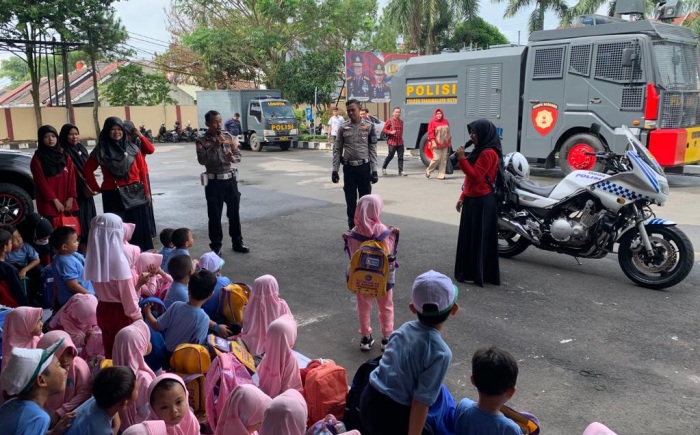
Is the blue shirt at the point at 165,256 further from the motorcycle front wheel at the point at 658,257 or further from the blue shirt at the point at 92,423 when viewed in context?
the motorcycle front wheel at the point at 658,257

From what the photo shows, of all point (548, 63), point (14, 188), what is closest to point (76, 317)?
A: point (14, 188)

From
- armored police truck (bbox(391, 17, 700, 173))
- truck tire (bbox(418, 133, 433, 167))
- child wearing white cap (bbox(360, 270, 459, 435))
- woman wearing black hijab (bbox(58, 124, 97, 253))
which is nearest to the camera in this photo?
child wearing white cap (bbox(360, 270, 459, 435))

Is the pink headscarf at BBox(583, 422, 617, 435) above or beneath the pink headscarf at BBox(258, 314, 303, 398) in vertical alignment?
above

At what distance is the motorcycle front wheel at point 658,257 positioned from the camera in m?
5.45

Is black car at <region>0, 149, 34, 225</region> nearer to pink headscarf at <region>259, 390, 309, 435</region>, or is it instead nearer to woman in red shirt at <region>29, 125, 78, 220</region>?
woman in red shirt at <region>29, 125, 78, 220</region>

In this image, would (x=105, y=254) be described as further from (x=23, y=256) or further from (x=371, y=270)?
(x=23, y=256)

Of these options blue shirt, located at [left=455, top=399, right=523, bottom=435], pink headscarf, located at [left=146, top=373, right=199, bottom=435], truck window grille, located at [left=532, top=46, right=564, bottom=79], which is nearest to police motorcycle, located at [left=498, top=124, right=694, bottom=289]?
blue shirt, located at [left=455, top=399, right=523, bottom=435]

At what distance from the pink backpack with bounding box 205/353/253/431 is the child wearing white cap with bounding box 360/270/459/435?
827mm

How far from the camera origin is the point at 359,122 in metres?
7.68

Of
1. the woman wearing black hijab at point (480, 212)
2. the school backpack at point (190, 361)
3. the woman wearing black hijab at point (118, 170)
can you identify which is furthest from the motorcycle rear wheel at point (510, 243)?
the school backpack at point (190, 361)

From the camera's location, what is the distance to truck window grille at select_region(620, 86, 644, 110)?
1130 cm

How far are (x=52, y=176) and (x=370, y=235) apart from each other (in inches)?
147

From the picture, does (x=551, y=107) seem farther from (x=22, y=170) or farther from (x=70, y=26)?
(x=70, y=26)

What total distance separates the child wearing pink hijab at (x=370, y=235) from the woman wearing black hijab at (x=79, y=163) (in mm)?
3497
